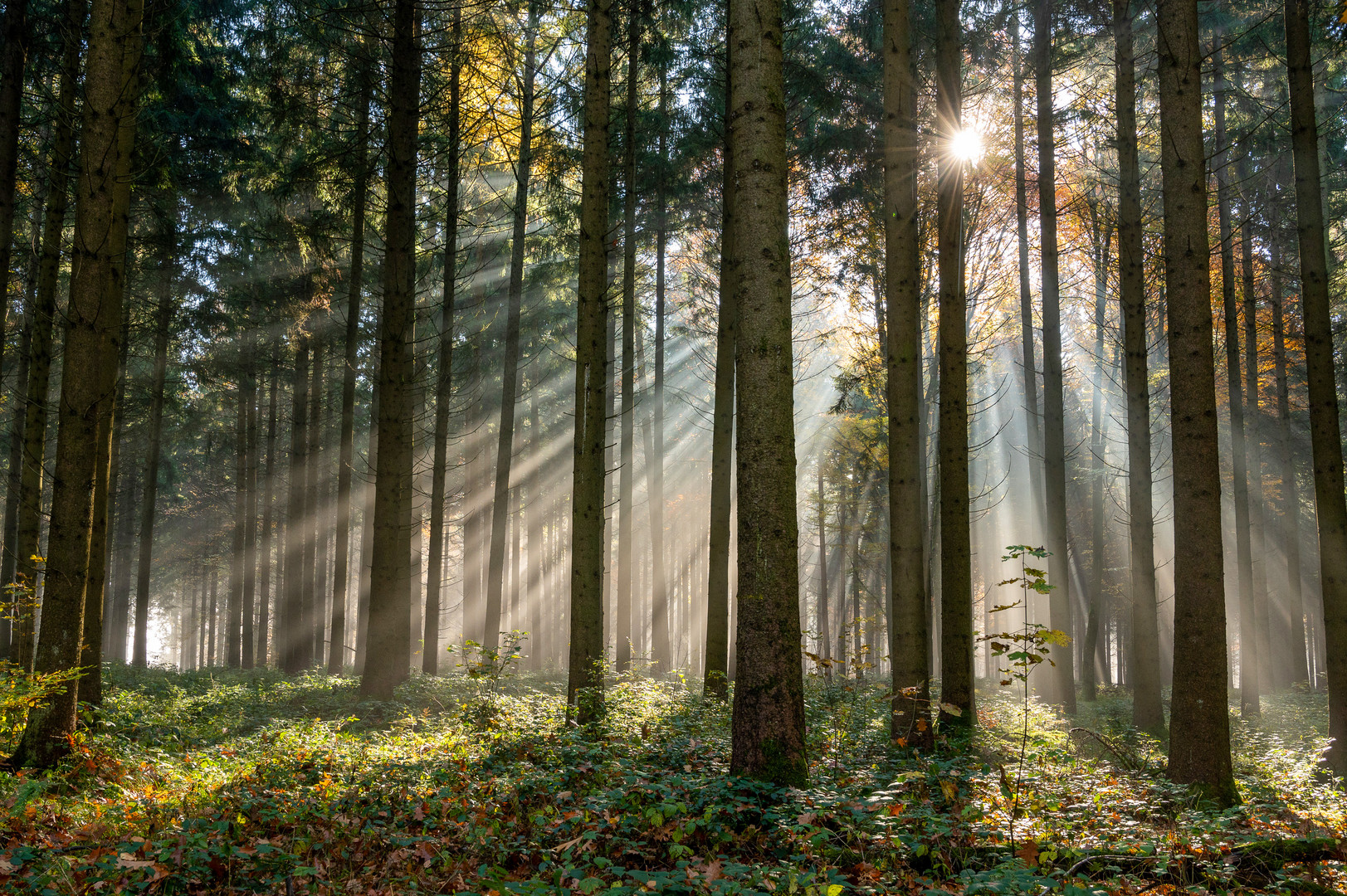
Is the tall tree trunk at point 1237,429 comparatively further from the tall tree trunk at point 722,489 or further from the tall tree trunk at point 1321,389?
the tall tree trunk at point 722,489

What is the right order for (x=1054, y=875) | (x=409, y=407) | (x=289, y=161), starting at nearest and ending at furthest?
(x=1054, y=875) < (x=409, y=407) < (x=289, y=161)

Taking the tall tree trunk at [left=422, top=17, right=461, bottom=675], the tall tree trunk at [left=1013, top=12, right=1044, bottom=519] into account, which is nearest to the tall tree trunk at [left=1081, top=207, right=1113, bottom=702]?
the tall tree trunk at [left=1013, top=12, right=1044, bottom=519]

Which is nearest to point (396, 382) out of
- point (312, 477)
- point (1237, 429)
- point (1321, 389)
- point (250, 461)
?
point (312, 477)

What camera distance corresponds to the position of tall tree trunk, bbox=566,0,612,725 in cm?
900

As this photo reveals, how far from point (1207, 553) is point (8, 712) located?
11007 mm

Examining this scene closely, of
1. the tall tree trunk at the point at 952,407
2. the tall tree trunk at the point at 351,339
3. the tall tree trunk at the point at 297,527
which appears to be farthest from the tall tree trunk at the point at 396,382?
the tall tree trunk at the point at 297,527

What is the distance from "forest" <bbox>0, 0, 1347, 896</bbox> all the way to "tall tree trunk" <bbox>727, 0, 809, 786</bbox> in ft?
0.12

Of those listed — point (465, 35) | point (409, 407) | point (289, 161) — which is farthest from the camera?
point (289, 161)

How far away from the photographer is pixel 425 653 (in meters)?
15.6

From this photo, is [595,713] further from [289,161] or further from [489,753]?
[289,161]

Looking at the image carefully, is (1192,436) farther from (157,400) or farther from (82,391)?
(157,400)

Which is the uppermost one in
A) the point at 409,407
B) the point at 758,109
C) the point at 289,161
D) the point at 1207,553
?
the point at 289,161

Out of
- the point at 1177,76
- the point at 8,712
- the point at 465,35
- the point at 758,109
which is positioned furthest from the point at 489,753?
the point at 465,35

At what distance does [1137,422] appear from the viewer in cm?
1135
